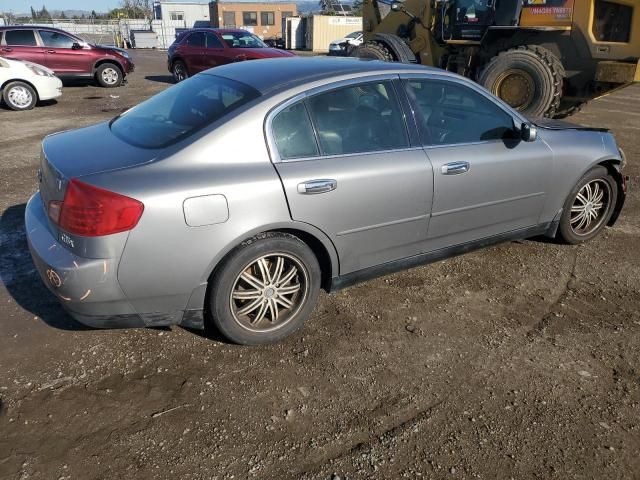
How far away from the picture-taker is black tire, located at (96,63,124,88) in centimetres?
1485

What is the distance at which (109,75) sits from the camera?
15.1 meters

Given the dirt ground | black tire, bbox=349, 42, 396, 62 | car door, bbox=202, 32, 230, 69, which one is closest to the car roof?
the dirt ground

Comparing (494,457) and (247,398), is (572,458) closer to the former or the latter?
(494,457)

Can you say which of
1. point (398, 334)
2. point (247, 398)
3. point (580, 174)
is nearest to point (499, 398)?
point (398, 334)

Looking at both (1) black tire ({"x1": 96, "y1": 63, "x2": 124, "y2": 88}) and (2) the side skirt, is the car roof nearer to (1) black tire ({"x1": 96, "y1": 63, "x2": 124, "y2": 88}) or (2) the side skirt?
(2) the side skirt

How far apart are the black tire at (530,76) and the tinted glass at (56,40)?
10862mm

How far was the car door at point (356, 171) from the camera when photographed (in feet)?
10.2

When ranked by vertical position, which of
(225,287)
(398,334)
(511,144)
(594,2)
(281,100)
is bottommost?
(398,334)

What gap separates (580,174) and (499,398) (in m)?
2.34

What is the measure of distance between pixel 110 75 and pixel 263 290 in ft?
45.9

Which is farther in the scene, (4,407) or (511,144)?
(511,144)

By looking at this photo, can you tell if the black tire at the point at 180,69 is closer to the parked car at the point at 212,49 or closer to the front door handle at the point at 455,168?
the parked car at the point at 212,49

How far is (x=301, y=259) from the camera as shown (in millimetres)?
3225

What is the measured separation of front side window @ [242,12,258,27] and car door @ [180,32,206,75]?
41623 mm
